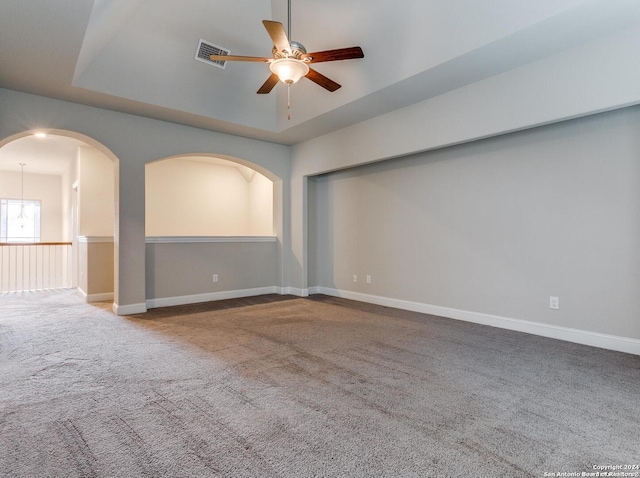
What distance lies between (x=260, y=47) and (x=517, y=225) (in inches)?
151

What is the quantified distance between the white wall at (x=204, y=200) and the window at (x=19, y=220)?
14.9 ft

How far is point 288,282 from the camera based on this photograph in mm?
6473

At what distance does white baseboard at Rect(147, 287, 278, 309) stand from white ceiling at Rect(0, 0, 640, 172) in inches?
104

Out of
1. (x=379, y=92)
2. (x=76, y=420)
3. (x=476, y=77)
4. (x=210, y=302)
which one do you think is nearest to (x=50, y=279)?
(x=210, y=302)

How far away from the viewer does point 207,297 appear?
5.73m

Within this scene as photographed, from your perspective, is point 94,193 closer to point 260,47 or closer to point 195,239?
point 195,239

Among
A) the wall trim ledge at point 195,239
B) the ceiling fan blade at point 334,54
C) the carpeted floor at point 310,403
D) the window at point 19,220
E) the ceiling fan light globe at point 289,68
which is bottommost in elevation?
the carpeted floor at point 310,403

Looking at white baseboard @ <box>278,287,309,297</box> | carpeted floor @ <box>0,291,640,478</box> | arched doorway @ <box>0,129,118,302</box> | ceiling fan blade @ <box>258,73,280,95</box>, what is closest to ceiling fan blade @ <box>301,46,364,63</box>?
ceiling fan blade @ <box>258,73,280,95</box>

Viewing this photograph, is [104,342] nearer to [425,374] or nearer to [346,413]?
[346,413]

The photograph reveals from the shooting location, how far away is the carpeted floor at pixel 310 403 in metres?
1.64

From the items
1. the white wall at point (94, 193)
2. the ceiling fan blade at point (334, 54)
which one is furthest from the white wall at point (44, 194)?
the ceiling fan blade at point (334, 54)

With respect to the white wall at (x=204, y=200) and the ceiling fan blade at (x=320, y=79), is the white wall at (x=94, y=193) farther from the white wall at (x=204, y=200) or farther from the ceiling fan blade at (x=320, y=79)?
the ceiling fan blade at (x=320, y=79)

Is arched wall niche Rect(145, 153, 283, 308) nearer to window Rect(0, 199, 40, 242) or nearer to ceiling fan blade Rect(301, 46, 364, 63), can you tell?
ceiling fan blade Rect(301, 46, 364, 63)

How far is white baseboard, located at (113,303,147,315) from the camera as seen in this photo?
184 inches
